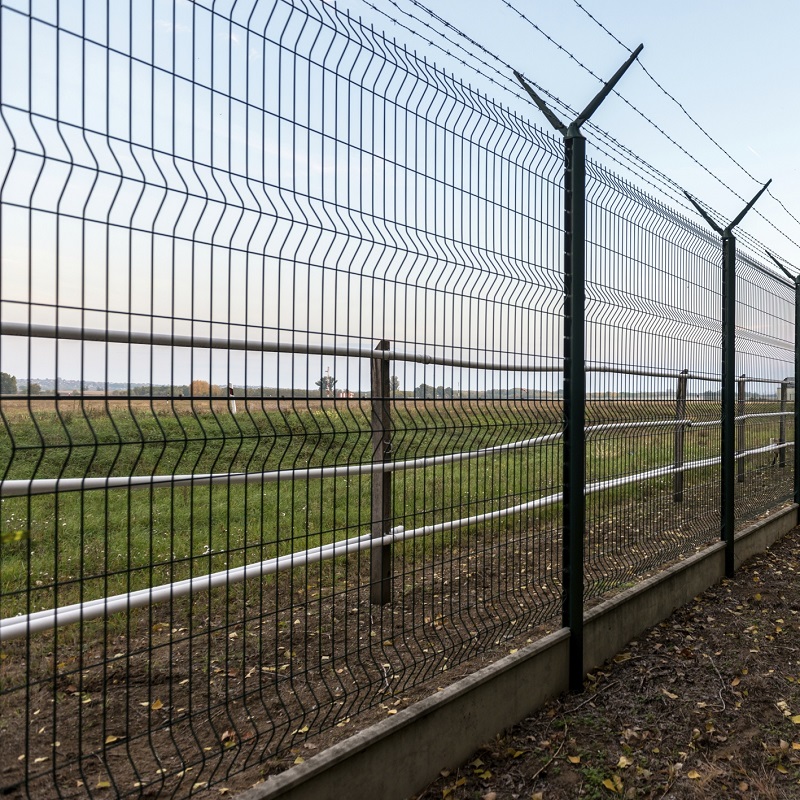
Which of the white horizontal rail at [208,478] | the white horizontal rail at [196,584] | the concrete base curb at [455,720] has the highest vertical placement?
the white horizontal rail at [208,478]

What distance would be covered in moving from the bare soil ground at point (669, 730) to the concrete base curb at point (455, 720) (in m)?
0.07

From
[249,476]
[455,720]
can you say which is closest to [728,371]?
[455,720]

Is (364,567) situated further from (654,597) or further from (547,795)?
(547,795)

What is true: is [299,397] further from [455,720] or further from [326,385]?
[455,720]

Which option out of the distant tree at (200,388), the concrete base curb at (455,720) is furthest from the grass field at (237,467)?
the concrete base curb at (455,720)

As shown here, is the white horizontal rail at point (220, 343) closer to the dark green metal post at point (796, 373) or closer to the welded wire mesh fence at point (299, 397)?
the welded wire mesh fence at point (299, 397)

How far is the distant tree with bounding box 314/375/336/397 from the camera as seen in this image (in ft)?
7.60

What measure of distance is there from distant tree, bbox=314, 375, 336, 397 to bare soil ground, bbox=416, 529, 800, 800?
4.88ft

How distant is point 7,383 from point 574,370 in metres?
2.50

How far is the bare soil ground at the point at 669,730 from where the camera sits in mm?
2553

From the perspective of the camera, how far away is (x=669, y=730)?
9.75 ft

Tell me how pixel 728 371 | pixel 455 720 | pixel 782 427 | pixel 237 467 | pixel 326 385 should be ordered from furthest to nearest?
pixel 782 427 < pixel 728 371 < pixel 237 467 < pixel 455 720 < pixel 326 385

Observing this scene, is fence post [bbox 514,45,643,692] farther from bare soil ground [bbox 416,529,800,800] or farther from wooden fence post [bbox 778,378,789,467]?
wooden fence post [bbox 778,378,789,467]

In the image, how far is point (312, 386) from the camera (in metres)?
2.29
